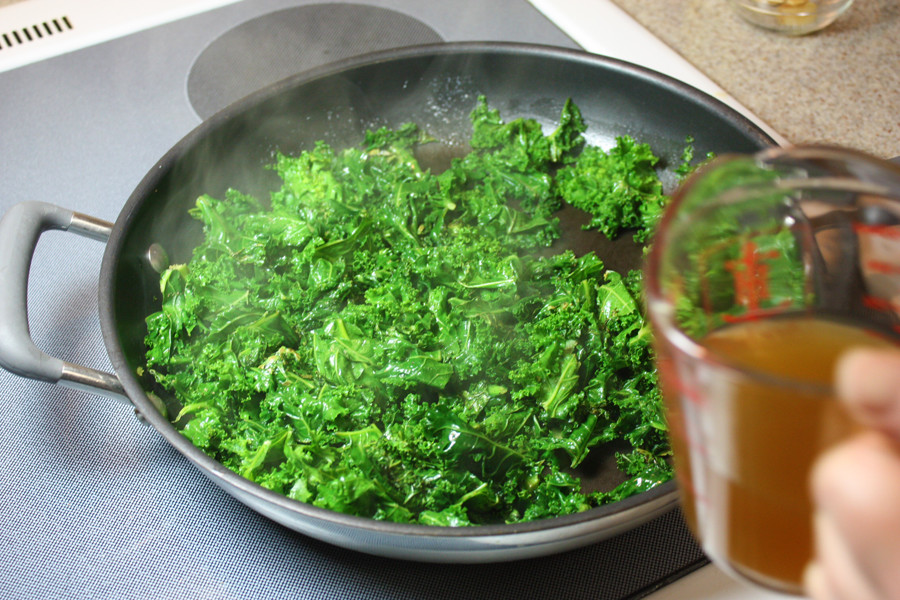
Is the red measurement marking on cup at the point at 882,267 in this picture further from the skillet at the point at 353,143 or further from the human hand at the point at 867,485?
the skillet at the point at 353,143

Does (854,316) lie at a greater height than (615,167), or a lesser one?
greater

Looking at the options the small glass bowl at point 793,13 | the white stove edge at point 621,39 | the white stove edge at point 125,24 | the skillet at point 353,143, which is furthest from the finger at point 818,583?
the small glass bowl at point 793,13

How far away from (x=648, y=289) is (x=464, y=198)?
49.2 inches

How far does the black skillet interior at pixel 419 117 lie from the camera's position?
5.16 ft

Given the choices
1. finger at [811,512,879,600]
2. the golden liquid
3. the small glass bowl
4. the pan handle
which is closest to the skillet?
the pan handle

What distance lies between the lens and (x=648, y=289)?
0.57m

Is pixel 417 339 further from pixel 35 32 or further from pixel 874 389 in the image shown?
pixel 35 32

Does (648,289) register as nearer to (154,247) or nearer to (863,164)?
(863,164)

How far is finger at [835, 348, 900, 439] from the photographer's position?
0.47 m

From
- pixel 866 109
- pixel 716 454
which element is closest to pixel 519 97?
pixel 866 109

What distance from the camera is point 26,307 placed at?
1268mm

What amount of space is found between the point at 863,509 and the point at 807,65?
197cm

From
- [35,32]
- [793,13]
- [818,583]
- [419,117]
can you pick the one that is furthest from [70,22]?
[818,583]

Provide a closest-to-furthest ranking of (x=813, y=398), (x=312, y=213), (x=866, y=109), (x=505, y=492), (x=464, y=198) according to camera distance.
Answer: (x=813, y=398) < (x=505, y=492) < (x=312, y=213) < (x=464, y=198) < (x=866, y=109)
